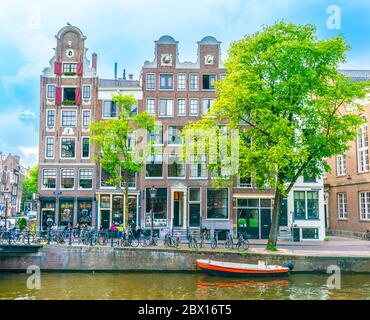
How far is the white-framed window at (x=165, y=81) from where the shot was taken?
131ft

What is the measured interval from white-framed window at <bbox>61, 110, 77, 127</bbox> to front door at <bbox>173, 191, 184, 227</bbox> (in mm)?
11863

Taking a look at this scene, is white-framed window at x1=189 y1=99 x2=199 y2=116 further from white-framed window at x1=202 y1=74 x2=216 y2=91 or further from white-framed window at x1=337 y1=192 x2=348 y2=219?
white-framed window at x1=337 y1=192 x2=348 y2=219

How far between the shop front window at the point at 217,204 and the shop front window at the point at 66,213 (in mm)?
12632

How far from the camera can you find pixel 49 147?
39844 mm

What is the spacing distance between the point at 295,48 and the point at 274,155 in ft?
22.9

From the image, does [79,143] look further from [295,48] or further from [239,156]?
[295,48]

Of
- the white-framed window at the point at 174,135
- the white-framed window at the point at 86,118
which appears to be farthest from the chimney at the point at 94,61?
the white-framed window at the point at 174,135

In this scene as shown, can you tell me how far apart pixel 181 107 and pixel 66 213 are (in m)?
14.5

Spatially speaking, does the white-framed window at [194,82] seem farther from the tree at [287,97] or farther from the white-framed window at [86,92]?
the tree at [287,97]

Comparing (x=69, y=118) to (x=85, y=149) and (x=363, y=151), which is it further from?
(x=363, y=151)

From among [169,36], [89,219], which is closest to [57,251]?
[89,219]

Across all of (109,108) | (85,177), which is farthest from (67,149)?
(109,108)

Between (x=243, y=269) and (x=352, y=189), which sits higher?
(x=352, y=189)

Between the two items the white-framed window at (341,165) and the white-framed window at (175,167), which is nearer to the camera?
the white-framed window at (175,167)
